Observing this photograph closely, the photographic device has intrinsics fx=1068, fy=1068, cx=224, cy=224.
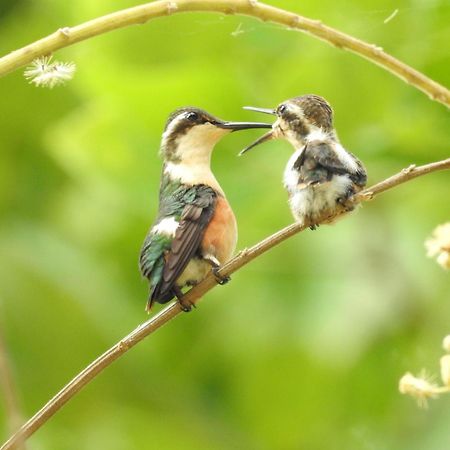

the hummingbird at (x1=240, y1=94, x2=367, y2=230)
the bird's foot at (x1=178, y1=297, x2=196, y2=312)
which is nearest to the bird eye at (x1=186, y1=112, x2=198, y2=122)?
the hummingbird at (x1=240, y1=94, x2=367, y2=230)

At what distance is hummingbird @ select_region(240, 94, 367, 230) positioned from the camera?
5.14 ft

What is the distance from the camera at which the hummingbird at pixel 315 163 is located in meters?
1.57

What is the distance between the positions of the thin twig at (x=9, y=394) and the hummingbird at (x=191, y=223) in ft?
3.14

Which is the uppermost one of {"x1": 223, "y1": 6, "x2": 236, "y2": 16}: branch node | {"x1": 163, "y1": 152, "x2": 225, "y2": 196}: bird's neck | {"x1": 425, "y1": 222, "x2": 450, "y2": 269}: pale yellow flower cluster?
{"x1": 163, "y1": 152, "x2": 225, "y2": 196}: bird's neck

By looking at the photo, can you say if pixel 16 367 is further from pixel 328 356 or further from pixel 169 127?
pixel 169 127

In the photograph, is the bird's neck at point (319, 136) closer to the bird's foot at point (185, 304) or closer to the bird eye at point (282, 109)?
the bird eye at point (282, 109)

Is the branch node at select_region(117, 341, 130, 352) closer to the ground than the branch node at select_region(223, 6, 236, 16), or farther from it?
closer to the ground

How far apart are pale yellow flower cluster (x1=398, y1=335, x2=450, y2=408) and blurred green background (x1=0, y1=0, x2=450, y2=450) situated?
1.12 metres

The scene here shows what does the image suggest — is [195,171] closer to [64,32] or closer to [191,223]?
[191,223]

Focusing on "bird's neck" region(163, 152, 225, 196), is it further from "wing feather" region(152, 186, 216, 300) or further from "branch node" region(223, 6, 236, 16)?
"branch node" region(223, 6, 236, 16)

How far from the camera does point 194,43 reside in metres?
3.02

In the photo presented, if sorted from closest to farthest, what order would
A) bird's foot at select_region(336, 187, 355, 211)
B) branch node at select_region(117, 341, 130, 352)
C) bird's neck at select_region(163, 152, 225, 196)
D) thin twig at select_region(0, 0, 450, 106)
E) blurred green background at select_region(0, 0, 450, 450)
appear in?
thin twig at select_region(0, 0, 450, 106)
branch node at select_region(117, 341, 130, 352)
bird's foot at select_region(336, 187, 355, 211)
bird's neck at select_region(163, 152, 225, 196)
blurred green background at select_region(0, 0, 450, 450)

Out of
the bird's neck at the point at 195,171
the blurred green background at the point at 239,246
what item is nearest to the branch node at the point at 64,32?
the bird's neck at the point at 195,171

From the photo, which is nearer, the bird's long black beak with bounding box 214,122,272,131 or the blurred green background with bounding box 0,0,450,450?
the bird's long black beak with bounding box 214,122,272,131
